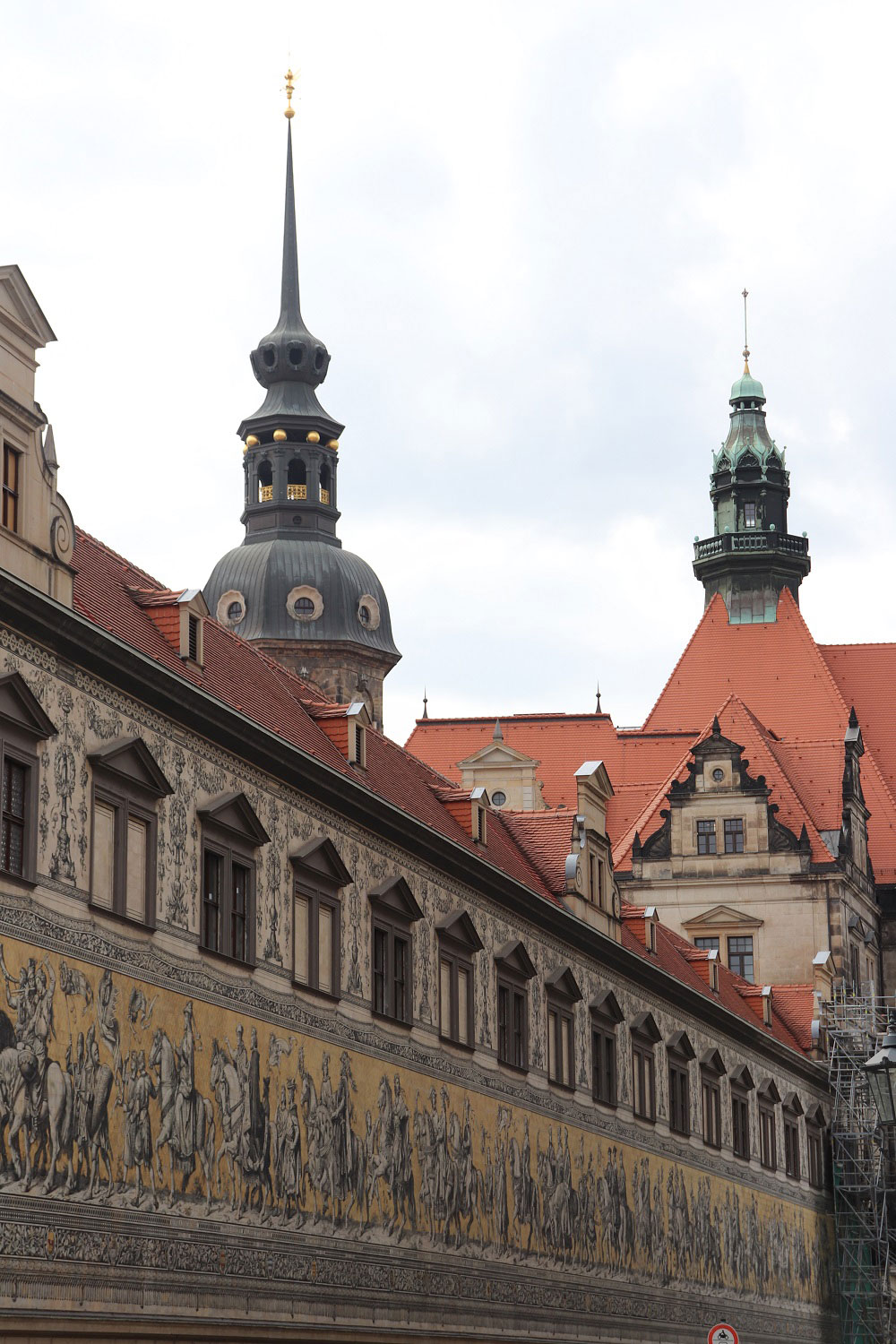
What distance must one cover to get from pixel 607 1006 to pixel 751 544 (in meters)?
38.8

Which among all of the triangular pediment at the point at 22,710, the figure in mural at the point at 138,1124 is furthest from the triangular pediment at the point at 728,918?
the triangular pediment at the point at 22,710

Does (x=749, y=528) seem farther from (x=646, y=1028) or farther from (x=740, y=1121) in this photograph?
(x=646, y=1028)

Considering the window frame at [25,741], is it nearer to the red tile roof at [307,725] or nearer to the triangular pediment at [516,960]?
the red tile roof at [307,725]

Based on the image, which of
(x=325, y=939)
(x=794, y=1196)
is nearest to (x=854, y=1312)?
(x=794, y=1196)

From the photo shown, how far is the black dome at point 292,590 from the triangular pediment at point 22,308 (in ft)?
151

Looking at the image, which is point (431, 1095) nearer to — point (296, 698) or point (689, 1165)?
point (296, 698)

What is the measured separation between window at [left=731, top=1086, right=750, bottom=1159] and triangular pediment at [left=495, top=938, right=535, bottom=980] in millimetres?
13101

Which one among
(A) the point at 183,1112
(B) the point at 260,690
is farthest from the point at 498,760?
(A) the point at 183,1112

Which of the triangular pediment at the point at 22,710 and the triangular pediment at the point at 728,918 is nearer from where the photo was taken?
the triangular pediment at the point at 22,710

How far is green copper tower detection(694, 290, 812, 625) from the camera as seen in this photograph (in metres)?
70.5

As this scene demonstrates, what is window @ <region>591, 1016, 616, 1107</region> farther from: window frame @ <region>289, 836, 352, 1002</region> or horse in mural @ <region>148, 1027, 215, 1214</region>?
horse in mural @ <region>148, 1027, 215, 1214</region>

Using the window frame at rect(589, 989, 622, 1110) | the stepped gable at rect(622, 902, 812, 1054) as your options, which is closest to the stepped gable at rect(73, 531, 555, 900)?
the window frame at rect(589, 989, 622, 1110)

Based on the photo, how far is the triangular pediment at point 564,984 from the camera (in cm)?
3253

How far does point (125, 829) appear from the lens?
19.7 meters
